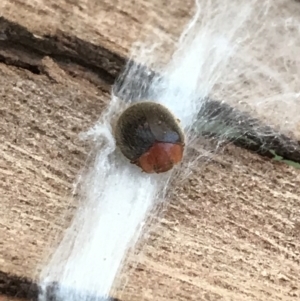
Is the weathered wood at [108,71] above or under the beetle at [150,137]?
above

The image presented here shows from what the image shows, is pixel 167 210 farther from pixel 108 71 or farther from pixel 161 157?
pixel 108 71

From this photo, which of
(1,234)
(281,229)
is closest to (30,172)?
(1,234)

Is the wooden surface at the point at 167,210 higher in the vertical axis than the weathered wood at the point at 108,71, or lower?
lower

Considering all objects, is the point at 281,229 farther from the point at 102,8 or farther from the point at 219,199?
the point at 102,8

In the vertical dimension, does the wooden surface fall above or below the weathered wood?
below

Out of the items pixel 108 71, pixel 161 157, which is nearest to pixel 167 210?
pixel 161 157

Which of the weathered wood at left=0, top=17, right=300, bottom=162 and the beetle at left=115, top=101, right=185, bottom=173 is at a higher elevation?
the weathered wood at left=0, top=17, right=300, bottom=162
